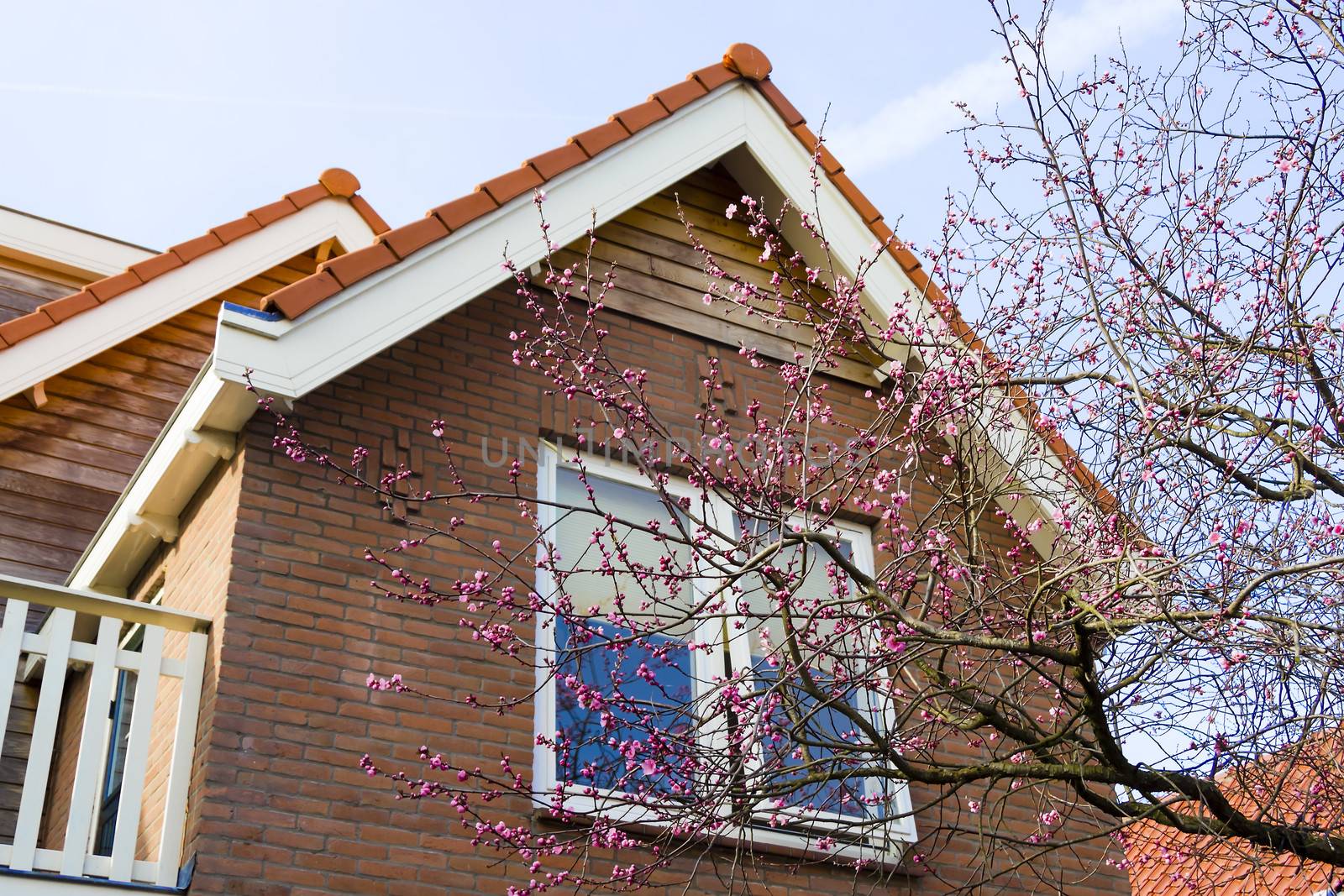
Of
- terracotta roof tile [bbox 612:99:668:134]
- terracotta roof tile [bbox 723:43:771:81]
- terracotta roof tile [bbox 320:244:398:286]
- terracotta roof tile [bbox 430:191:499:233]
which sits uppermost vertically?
terracotta roof tile [bbox 723:43:771:81]

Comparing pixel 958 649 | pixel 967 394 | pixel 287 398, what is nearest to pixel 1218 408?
pixel 967 394

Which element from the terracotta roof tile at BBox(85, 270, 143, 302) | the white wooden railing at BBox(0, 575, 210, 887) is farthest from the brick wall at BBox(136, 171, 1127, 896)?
A: the terracotta roof tile at BBox(85, 270, 143, 302)

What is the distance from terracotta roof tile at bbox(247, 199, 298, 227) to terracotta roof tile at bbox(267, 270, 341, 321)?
3.80 meters

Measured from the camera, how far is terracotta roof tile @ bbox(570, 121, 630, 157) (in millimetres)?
7379

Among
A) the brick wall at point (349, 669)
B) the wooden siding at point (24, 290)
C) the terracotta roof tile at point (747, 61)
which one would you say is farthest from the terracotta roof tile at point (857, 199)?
Answer: the wooden siding at point (24, 290)

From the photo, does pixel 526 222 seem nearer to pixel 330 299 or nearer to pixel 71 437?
pixel 330 299

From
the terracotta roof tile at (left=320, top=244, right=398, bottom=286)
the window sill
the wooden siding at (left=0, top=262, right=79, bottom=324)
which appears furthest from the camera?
the wooden siding at (left=0, top=262, right=79, bottom=324)

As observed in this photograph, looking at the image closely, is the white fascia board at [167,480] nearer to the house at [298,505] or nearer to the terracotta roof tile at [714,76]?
the house at [298,505]

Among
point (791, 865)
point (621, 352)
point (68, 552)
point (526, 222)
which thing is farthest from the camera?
point (68, 552)

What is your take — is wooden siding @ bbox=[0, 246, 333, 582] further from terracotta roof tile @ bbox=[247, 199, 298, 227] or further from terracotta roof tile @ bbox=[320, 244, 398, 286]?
terracotta roof tile @ bbox=[320, 244, 398, 286]

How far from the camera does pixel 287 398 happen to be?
6020mm

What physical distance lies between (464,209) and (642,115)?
1410 mm

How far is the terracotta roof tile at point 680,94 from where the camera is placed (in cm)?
780

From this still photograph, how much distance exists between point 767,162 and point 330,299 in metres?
3.06
